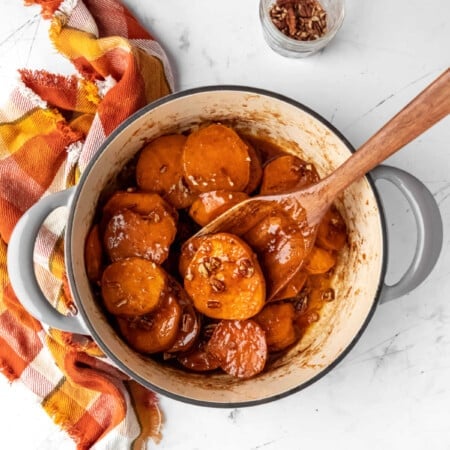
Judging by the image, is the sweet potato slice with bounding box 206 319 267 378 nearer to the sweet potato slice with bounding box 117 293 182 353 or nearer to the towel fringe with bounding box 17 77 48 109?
the sweet potato slice with bounding box 117 293 182 353

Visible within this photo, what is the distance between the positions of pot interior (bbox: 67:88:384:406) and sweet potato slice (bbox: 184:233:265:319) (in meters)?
0.17

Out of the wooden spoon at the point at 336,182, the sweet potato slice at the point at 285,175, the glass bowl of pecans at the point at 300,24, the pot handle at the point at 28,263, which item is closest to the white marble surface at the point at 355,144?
the glass bowl of pecans at the point at 300,24

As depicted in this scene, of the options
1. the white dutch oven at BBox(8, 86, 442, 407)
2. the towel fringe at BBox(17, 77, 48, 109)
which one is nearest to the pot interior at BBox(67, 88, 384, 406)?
the white dutch oven at BBox(8, 86, 442, 407)

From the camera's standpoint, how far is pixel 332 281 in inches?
62.3

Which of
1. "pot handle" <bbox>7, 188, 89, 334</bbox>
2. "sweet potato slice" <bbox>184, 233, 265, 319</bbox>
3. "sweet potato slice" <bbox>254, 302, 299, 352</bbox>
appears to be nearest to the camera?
"pot handle" <bbox>7, 188, 89, 334</bbox>

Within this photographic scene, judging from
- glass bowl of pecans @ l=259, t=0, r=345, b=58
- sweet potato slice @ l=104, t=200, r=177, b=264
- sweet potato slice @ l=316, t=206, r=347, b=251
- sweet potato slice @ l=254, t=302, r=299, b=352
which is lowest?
sweet potato slice @ l=254, t=302, r=299, b=352

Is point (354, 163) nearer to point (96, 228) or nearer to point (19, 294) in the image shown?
point (96, 228)

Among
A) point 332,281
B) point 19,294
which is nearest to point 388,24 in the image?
point 332,281

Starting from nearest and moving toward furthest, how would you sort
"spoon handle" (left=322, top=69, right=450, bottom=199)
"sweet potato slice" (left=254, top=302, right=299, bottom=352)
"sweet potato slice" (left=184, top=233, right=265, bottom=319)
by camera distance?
"spoon handle" (left=322, top=69, right=450, bottom=199), "sweet potato slice" (left=184, top=233, right=265, bottom=319), "sweet potato slice" (left=254, top=302, right=299, bottom=352)

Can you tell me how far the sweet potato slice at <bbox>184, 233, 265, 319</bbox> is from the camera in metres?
1.41

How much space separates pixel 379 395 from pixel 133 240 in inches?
26.7

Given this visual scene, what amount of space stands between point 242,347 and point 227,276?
0.55ft

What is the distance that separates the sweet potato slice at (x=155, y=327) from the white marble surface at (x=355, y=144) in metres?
0.21

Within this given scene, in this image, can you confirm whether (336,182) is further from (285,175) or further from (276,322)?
(276,322)
